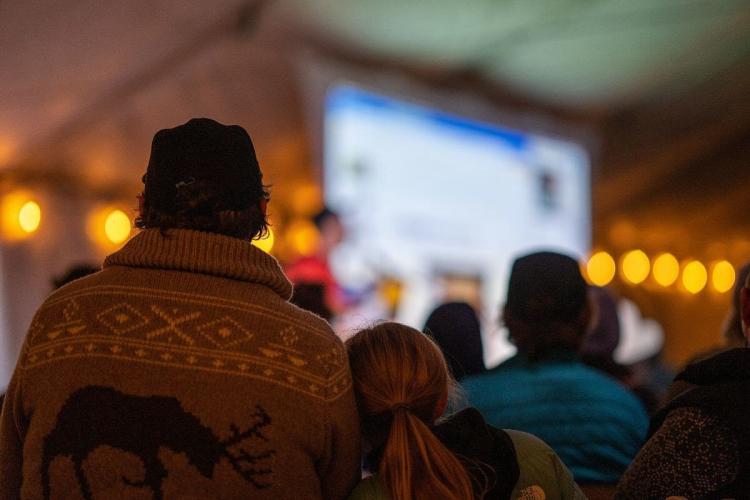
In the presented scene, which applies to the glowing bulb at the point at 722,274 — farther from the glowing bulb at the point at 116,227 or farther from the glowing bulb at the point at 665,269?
the glowing bulb at the point at 116,227

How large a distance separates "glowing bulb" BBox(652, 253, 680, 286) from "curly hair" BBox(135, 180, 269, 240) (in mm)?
8975

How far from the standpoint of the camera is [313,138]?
4809 mm

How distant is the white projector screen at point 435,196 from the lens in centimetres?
487

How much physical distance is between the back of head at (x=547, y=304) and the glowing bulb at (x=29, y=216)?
3699 millimetres

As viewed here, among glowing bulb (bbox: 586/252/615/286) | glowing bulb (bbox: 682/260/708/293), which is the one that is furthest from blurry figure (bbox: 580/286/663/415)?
glowing bulb (bbox: 682/260/708/293)

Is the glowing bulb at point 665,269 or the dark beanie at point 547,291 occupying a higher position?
the dark beanie at point 547,291

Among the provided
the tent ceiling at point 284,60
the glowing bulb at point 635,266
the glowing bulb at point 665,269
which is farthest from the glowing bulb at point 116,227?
the glowing bulb at point 665,269

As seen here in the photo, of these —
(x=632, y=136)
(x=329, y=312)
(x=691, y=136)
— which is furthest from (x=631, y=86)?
(x=329, y=312)

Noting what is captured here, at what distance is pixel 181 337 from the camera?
130 centimetres

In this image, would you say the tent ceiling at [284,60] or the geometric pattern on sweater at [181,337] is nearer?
the geometric pattern on sweater at [181,337]

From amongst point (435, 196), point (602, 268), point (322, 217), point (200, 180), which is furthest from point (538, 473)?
point (602, 268)

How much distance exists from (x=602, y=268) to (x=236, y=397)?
314 inches

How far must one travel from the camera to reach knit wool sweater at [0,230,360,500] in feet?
4.19

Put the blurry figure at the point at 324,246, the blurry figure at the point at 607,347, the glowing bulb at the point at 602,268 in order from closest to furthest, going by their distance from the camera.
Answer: the blurry figure at the point at 607,347
the blurry figure at the point at 324,246
the glowing bulb at the point at 602,268
